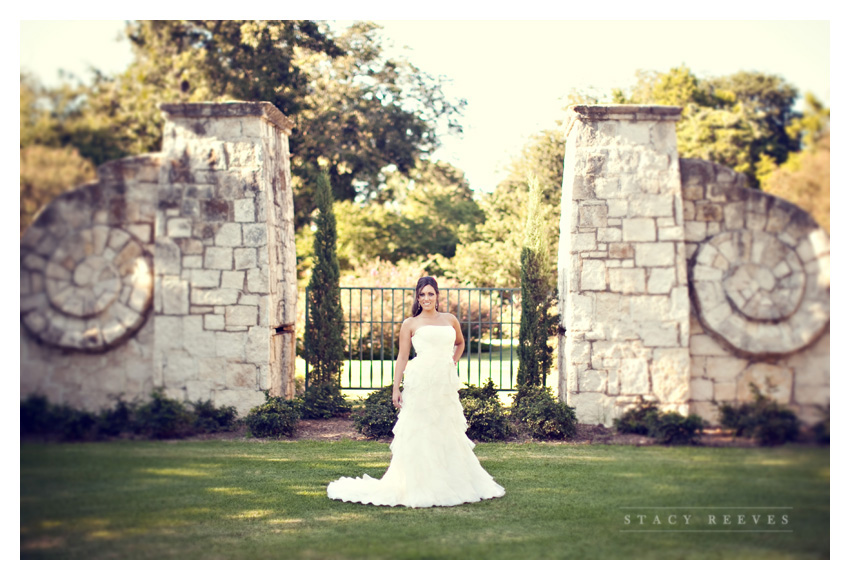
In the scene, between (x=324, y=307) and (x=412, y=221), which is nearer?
(x=324, y=307)

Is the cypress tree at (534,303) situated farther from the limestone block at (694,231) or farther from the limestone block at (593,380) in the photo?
the limestone block at (694,231)

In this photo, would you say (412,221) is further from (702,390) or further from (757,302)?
(757,302)

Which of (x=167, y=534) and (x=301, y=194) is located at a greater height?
(x=301, y=194)

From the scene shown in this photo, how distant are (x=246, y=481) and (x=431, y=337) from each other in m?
1.74

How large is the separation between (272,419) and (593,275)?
3105 mm

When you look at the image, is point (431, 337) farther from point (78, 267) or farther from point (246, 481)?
point (78, 267)

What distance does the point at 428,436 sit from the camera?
448 centimetres

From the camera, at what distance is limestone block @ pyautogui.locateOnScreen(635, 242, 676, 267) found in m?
5.57

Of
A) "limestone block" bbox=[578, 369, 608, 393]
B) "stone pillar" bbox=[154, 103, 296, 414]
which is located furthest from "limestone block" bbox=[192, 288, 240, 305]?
"limestone block" bbox=[578, 369, 608, 393]

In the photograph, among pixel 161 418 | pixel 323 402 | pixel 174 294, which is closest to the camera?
pixel 161 418

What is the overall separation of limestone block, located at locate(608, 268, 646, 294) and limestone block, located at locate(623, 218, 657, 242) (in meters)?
0.27

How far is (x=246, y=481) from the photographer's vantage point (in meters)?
4.75

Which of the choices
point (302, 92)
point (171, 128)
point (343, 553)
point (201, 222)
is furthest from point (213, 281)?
point (302, 92)

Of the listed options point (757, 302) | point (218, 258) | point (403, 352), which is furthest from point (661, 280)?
point (218, 258)
